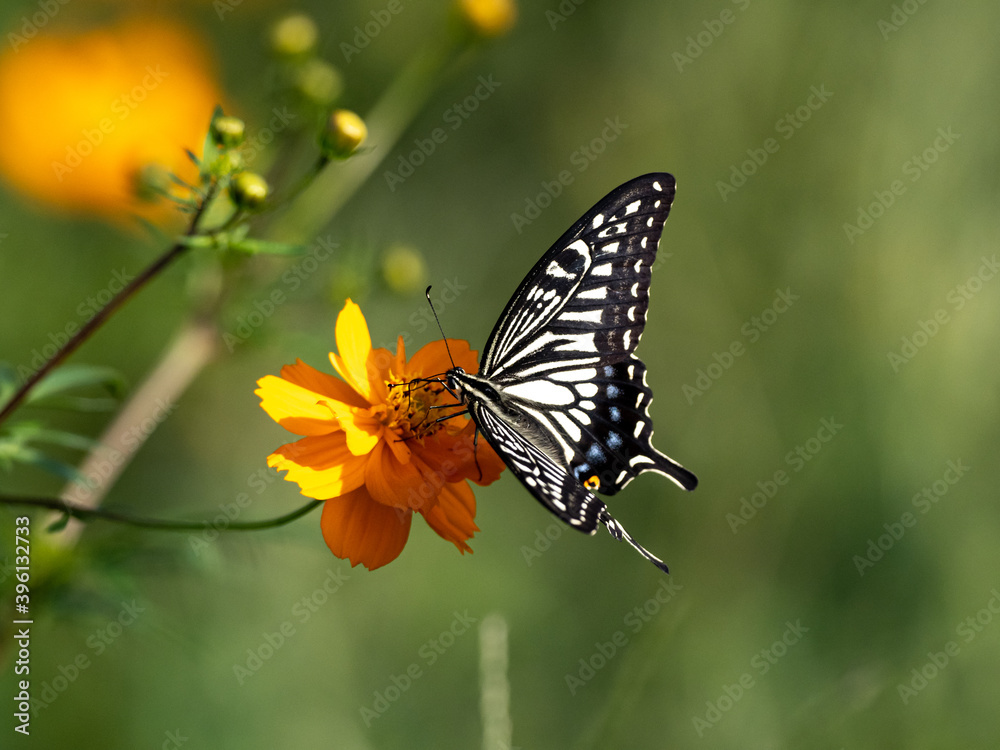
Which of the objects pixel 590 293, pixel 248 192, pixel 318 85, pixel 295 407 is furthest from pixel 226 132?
pixel 590 293

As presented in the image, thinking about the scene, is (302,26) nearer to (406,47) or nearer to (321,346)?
(321,346)

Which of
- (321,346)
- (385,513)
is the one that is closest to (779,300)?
(321,346)

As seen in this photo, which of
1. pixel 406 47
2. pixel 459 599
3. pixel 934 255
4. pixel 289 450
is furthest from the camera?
pixel 406 47

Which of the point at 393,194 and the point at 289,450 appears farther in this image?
the point at 393,194

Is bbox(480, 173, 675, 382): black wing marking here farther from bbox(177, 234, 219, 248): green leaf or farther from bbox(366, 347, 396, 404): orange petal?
bbox(177, 234, 219, 248): green leaf

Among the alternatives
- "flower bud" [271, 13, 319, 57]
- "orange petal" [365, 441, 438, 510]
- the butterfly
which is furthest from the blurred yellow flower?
"orange petal" [365, 441, 438, 510]

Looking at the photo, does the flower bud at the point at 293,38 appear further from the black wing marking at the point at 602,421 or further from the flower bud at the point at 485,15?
the black wing marking at the point at 602,421
